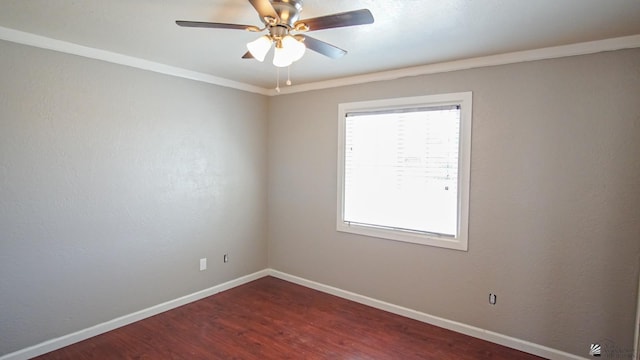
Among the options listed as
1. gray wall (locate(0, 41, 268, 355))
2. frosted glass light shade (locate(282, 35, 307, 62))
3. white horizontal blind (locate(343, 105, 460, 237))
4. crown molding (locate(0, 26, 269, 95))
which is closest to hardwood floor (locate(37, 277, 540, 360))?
gray wall (locate(0, 41, 268, 355))

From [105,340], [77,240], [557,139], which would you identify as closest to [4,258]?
[77,240]

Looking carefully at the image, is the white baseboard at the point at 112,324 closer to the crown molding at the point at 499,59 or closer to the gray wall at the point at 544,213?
the gray wall at the point at 544,213

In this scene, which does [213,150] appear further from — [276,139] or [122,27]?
[122,27]

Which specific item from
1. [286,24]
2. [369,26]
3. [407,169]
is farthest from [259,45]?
[407,169]

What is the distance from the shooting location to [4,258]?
2463mm

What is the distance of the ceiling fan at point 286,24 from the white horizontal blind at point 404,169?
1537mm

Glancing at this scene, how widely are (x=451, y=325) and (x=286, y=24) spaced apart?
2.85 metres

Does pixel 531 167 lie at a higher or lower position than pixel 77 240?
higher

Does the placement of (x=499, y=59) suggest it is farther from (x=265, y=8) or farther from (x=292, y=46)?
(x=265, y=8)

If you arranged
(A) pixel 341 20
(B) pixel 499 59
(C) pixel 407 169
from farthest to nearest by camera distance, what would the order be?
(C) pixel 407 169
(B) pixel 499 59
(A) pixel 341 20

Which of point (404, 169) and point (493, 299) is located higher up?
point (404, 169)

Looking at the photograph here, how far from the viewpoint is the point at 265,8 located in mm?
1659

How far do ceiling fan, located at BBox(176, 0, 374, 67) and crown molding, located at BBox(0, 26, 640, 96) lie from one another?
4.94 feet

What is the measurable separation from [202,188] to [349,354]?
2223mm
